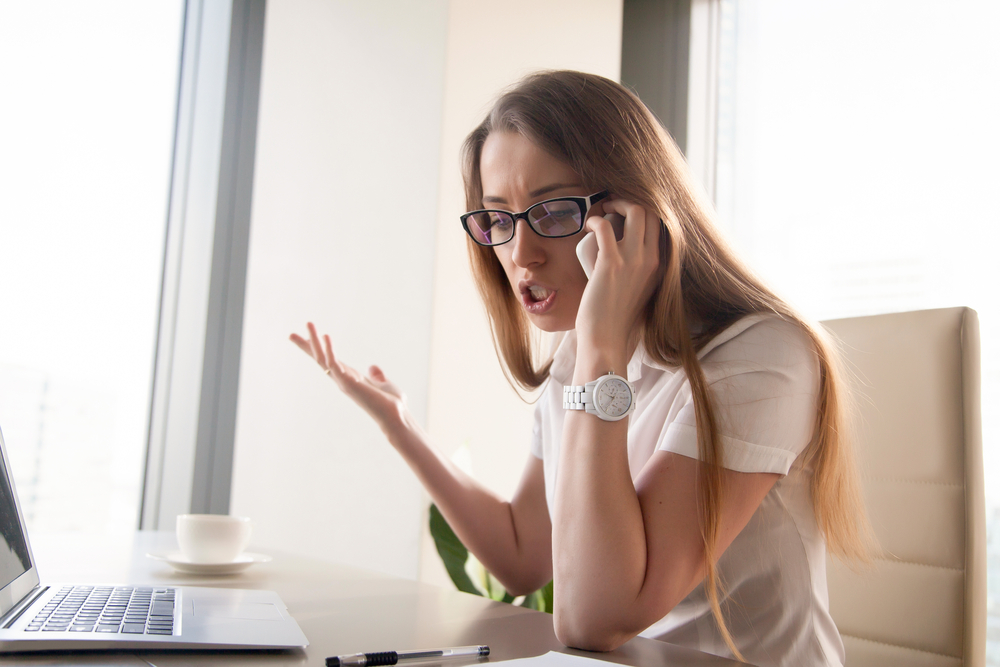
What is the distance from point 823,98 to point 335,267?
1.59 m

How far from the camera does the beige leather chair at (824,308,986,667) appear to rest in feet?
3.17

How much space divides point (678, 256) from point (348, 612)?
0.58 m

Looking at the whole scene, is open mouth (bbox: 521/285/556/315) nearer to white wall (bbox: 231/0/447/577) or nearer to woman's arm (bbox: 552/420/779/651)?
woman's arm (bbox: 552/420/779/651)

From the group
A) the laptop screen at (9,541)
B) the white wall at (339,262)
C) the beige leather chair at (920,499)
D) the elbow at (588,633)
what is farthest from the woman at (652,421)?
the white wall at (339,262)

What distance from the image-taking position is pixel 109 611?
652 millimetres

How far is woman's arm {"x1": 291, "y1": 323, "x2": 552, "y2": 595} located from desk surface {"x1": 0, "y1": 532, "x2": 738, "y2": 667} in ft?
0.63

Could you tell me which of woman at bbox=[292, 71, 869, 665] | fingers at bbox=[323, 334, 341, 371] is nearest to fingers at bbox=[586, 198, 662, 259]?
woman at bbox=[292, 71, 869, 665]

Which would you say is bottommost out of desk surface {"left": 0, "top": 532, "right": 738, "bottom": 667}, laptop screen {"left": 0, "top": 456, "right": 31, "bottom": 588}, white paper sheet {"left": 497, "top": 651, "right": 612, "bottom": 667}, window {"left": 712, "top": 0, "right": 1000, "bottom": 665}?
desk surface {"left": 0, "top": 532, "right": 738, "bottom": 667}

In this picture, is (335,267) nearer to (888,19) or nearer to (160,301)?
(160,301)

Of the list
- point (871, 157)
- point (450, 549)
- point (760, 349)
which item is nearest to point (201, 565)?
point (760, 349)

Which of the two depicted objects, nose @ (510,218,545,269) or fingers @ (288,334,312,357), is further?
fingers @ (288,334,312,357)

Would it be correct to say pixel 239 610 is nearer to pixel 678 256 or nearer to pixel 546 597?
pixel 678 256

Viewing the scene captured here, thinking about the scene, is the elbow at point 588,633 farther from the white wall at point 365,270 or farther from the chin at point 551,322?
the white wall at point 365,270

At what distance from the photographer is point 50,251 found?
1.74 m
